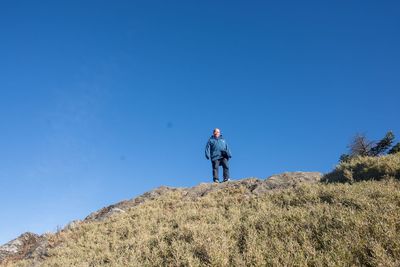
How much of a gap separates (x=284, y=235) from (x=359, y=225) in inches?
54.6

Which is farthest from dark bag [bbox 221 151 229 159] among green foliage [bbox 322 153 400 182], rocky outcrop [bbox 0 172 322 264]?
green foliage [bbox 322 153 400 182]

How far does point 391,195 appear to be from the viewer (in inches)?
335

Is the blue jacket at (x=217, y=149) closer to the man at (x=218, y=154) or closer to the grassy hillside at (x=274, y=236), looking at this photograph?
the man at (x=218, y=154)

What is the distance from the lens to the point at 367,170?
13.0 m

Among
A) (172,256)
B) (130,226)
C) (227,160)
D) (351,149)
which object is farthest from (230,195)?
(351,149)

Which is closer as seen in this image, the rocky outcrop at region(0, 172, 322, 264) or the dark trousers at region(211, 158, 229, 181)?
the rocky outcrop at region(0, 172, 322, 264)

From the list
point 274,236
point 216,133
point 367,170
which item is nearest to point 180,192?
point 216,133

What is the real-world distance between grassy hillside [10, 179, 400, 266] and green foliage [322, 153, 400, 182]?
154cm

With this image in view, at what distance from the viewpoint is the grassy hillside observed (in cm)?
606

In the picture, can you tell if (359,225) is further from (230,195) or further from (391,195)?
(230,195)

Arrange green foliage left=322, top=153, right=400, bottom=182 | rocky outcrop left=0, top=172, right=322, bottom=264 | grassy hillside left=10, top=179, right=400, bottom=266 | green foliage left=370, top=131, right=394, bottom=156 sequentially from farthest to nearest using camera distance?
green foliage left=370, top=131, right=394, bottom=156, rocky outcrop left=0, top=172, right=322, bottom=264, green foliage left=322, top=153, right=400, bottom=182, grassy hillside left=10, top=179, right=400, bottom=266

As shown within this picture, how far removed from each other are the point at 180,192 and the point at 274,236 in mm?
11265

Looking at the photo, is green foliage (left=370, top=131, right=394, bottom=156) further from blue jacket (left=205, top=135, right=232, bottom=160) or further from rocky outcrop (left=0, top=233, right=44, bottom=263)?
rocky outcrop (left=0, top=233, right=44, bottom=263)

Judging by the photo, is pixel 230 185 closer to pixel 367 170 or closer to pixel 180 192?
pixel 180 192
